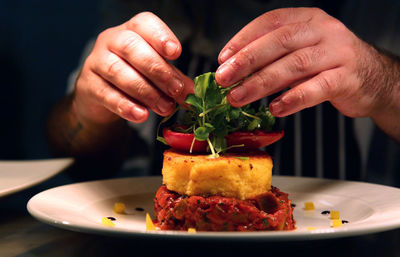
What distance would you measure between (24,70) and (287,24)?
2.75 m

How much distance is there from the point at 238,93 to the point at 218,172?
0.65 feet

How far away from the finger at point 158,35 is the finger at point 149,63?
2 cm

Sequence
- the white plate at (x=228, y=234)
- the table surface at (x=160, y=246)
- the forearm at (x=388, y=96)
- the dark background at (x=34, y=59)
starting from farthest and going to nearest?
1. the dark background at (x=34, y=59)
2. the forearm at (x=388, y=96)
3. the table surface at (x=160, y=246)
4. the white plate at (x=228, y=234)

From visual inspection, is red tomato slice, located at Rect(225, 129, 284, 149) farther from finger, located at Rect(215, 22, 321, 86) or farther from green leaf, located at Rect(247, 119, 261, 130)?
finger, located at Rect(215, 22, 321, 86)

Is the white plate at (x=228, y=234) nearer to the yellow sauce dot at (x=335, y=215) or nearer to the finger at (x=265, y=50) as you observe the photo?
the yellow sauce dot at (x=335, y=215)

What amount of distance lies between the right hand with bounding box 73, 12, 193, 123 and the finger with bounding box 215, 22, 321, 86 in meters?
0.17

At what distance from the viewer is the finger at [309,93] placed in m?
1.17

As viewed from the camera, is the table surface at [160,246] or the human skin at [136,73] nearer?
the table surface at [160,246]

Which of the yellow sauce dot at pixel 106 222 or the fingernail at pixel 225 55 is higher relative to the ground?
the fingernail at pixel 225 55

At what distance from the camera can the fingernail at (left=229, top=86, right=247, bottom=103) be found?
111cm

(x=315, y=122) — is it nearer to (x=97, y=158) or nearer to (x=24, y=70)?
(x=97, y=158)

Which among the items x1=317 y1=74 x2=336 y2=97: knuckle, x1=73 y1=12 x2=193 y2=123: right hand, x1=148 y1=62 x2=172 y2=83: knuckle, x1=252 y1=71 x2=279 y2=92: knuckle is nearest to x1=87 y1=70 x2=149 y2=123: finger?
x1=73 y1=12 x2=193 y2=123: right hand

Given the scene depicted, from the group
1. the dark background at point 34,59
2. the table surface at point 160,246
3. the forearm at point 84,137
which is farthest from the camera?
the dark background at point 34,59

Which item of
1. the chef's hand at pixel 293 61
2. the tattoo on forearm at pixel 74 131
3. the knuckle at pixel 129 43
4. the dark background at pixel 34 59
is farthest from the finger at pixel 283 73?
the dark background at pixel 34 59
